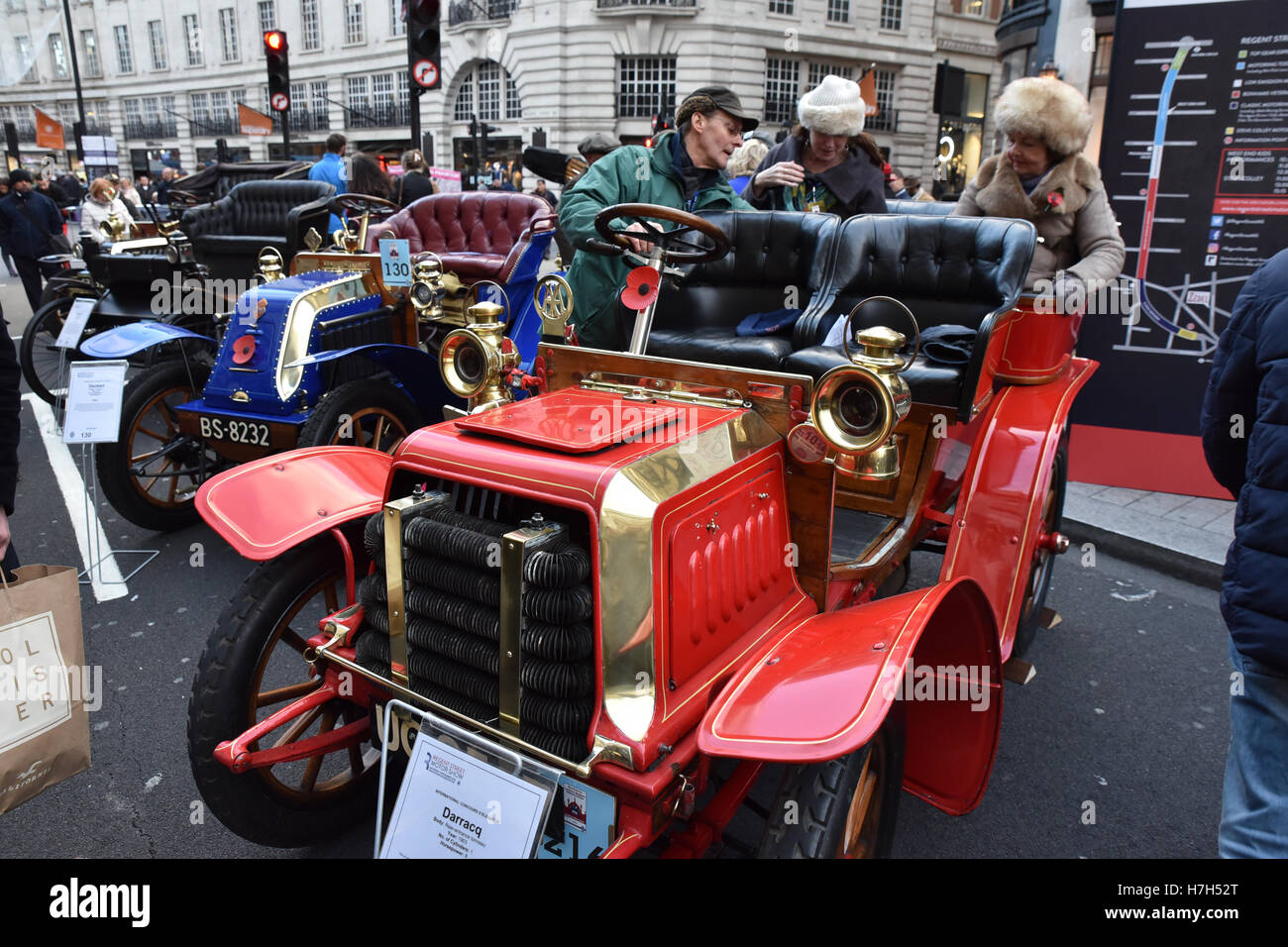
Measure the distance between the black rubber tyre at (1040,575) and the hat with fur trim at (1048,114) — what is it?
1371mm

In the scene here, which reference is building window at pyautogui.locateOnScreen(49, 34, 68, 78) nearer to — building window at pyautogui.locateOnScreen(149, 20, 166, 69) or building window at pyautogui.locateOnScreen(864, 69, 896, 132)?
building window at pyautogui.locateOnScreen(149, 20, 166, 69)

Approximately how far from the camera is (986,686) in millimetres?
2141

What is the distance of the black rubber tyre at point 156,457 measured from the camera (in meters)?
4.37

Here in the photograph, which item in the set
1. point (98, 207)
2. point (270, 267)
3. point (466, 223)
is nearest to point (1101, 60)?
point (466, 223)

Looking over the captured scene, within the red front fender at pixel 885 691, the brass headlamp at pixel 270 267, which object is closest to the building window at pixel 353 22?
the brass headlamp at pixel 270 267

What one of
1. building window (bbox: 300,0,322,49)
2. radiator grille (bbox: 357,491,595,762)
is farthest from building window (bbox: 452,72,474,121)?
radiator grille (bbox: 357,491,595,762)

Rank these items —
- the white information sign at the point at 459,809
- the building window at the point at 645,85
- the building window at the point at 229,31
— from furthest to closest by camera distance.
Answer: the building window at the point at 229,31 → the building window at the point at 645,85 → the white information sign at the point at 459,809

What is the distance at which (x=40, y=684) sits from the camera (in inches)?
69.7

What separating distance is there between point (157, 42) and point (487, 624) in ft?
179

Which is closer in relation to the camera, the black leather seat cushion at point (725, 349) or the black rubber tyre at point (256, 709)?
the black rubber tyre at point (256, 709)

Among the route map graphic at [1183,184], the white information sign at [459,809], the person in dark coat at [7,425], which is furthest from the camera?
the route map graphic at [1183,184]

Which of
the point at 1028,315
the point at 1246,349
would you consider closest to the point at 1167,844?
the point at 1246,349

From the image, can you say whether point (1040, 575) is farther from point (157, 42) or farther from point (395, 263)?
point (157, 42)

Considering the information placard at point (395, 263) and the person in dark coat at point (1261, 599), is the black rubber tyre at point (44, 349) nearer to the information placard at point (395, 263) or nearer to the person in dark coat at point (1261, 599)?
the information placard at point (395, 263)
